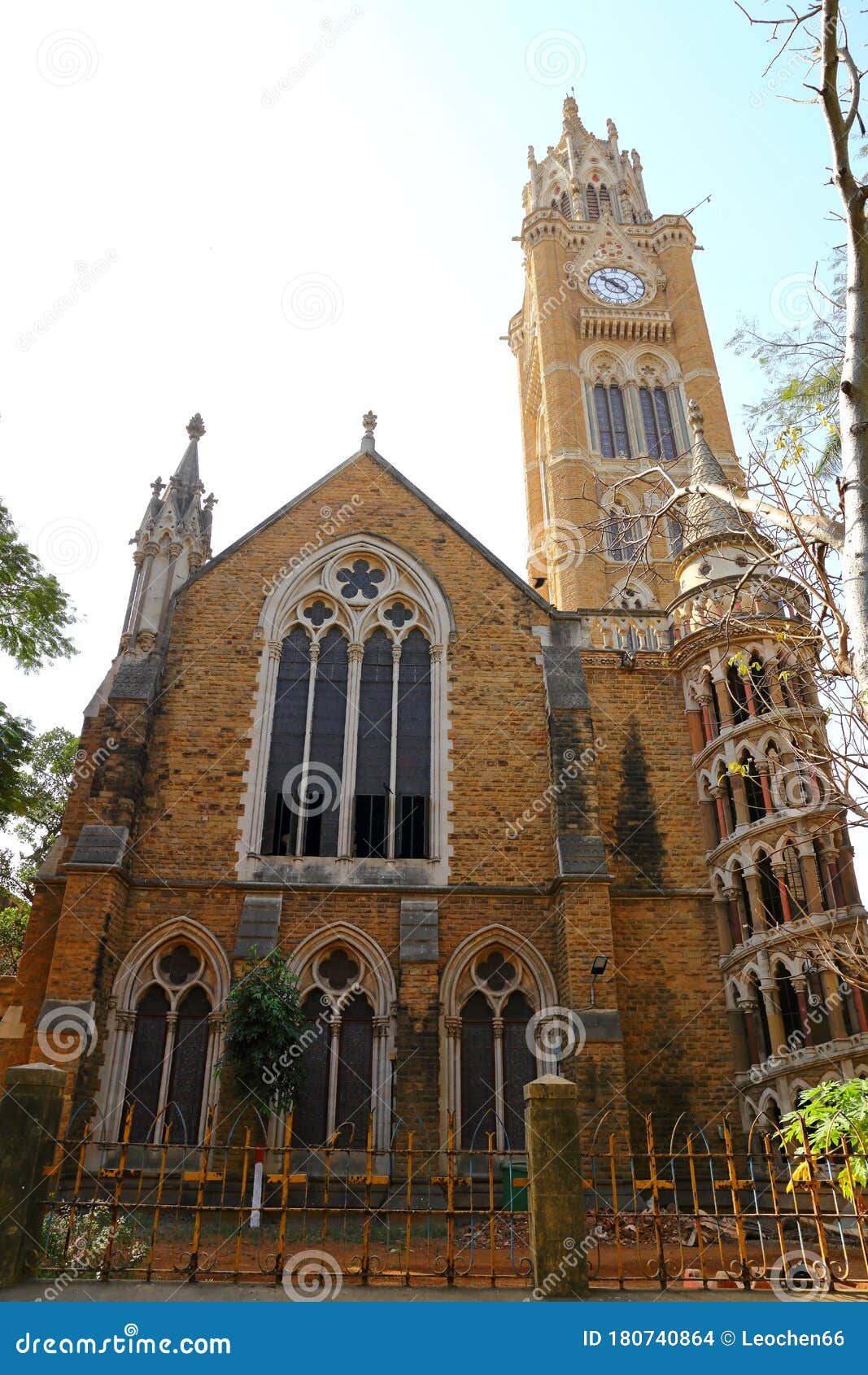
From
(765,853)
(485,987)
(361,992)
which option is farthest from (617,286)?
(361,992)

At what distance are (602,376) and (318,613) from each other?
102ft

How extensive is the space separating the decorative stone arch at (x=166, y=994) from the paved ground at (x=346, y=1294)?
20.6ft

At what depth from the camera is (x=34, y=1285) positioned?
21.6ft

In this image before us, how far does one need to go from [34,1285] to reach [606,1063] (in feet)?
24.9

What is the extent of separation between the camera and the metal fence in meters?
6.68

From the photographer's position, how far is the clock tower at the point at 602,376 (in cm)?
3803

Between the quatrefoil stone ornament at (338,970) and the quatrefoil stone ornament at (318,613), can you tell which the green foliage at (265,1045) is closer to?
the quatrefoil stone ornament at (338,970)

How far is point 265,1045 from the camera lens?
38.0 feet

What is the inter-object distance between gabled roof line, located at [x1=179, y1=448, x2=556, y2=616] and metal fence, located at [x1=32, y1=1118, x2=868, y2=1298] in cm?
887

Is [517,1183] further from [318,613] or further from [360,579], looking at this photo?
[360,579]
